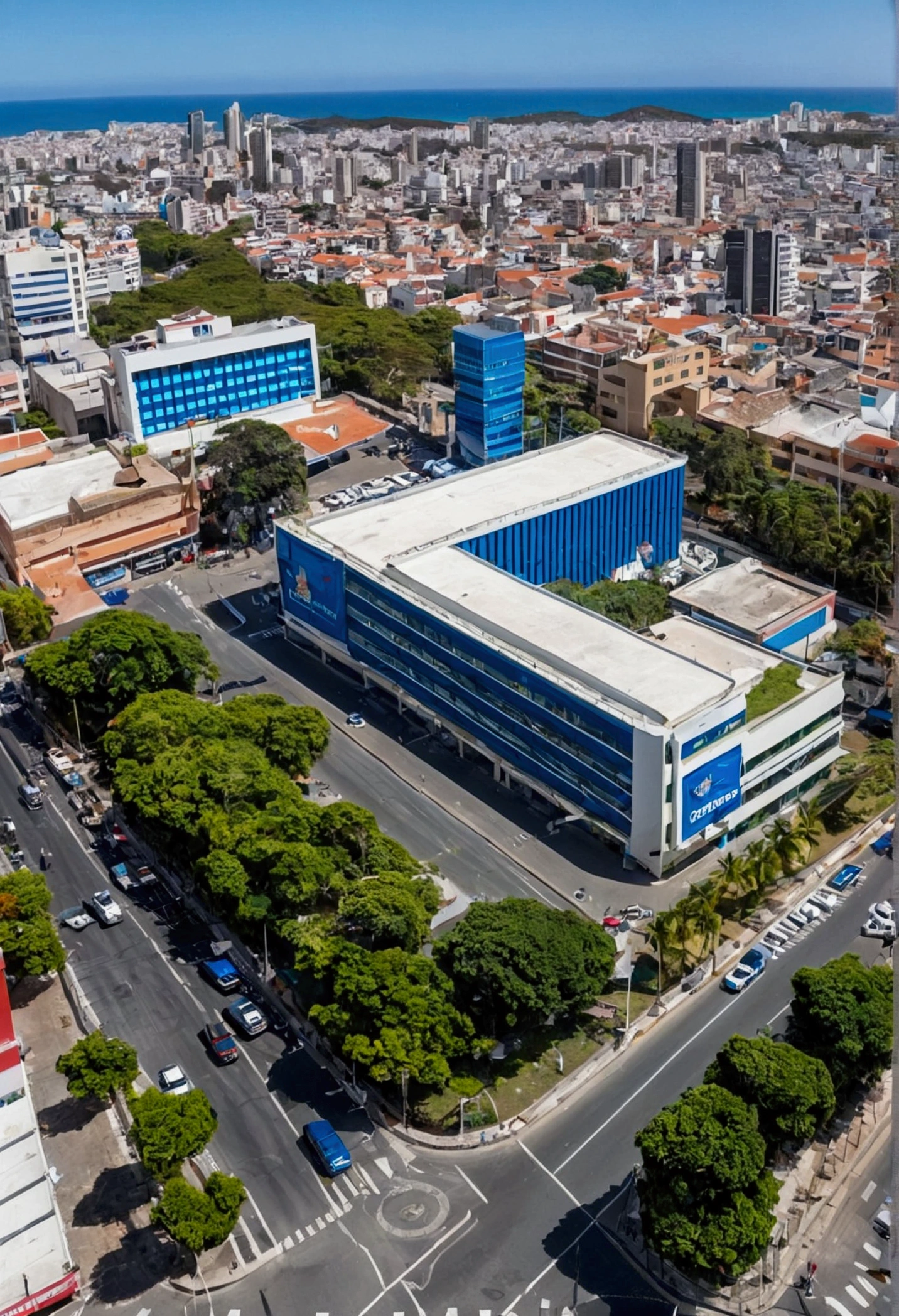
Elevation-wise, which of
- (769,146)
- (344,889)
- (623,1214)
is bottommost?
(623,1214)

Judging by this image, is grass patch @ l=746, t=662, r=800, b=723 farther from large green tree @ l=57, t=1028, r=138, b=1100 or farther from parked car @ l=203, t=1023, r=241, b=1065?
large green tree @ l=57, t=1028, r=138, b=1100

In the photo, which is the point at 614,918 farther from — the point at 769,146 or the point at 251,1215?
the point at 769,146

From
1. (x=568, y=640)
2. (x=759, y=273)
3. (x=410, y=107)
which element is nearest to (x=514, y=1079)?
(x=568, y=640)

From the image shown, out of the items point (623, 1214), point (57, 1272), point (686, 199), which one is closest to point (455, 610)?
point (623, 1214)

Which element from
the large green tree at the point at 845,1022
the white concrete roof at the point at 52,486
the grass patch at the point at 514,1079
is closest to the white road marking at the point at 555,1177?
the grass patch at the point at 514,1079

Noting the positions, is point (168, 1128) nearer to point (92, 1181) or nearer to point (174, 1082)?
point (92, 1181)
